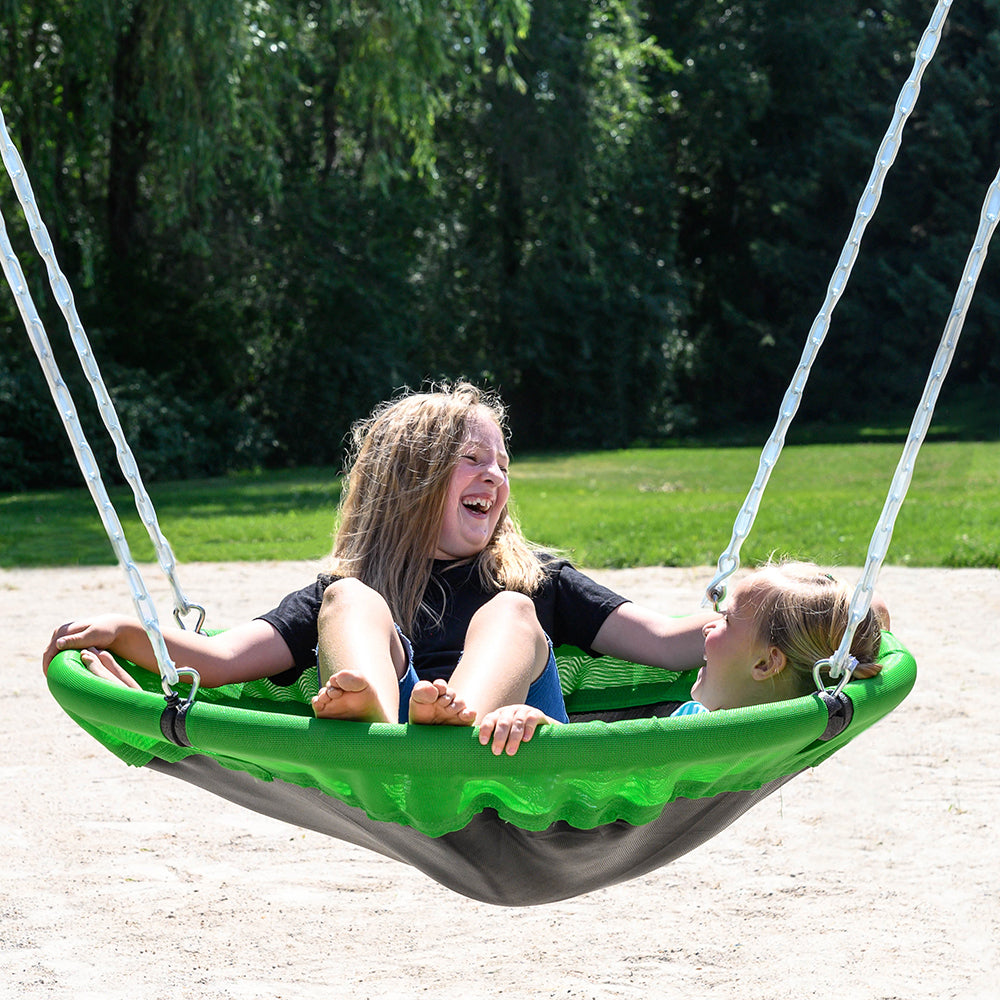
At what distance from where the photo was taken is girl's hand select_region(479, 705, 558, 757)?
5.20 ft

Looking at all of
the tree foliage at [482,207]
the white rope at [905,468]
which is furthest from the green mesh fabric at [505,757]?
the tree foliage at [482,207]

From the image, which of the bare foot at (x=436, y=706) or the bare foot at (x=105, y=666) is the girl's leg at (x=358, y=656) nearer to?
the bare foot at (x=436, y=706)

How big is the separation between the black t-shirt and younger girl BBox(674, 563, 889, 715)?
398 millimetres

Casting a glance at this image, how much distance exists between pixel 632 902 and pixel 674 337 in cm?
1858

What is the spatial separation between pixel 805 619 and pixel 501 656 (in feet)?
1.56

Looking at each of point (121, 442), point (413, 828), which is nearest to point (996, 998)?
point (413, 828)

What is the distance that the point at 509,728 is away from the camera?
1.59 m

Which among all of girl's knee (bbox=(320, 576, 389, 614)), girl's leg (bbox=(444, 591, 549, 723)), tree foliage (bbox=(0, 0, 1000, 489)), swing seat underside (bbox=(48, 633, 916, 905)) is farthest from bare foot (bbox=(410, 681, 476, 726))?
tree foliage (bbox=(0, 0, 1000, 489))

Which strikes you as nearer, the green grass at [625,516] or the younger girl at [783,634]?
the younger girl at [783,634]

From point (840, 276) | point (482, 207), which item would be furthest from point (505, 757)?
point (482, 207)

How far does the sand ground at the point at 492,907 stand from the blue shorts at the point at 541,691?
50 cm

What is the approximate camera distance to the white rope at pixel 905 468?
175 centimetres

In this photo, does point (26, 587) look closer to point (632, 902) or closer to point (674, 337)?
point (632, 902)

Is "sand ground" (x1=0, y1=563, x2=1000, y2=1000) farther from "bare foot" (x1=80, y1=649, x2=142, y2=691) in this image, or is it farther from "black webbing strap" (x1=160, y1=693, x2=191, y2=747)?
"black webbing strap" (x1=160, y1=693, x2=191, y2=747)
